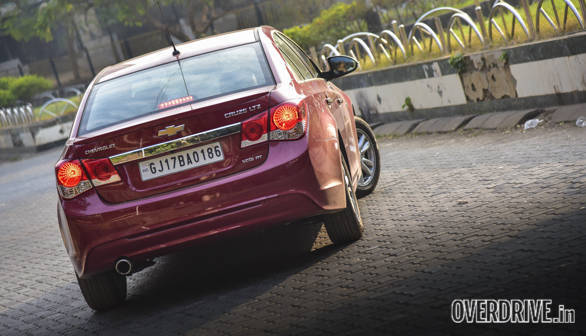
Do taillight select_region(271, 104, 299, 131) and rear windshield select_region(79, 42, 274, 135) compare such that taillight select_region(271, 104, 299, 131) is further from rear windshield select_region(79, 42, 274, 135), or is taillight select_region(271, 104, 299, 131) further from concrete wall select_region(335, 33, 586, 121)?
concrete wall select_region(335, 33, 586, 121)

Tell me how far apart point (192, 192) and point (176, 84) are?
931 mm

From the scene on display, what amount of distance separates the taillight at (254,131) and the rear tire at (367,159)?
9.19 ft

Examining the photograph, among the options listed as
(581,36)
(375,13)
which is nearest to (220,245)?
(581,36)

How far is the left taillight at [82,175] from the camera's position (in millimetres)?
5652

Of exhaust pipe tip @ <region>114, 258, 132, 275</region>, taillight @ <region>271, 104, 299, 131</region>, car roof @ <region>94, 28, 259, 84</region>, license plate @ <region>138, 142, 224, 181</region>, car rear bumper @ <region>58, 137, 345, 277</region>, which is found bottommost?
exhaust pipe tip @ <region>114, 258, 132, 275</region>

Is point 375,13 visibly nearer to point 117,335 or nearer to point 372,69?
point 372,69

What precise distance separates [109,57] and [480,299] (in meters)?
44.6

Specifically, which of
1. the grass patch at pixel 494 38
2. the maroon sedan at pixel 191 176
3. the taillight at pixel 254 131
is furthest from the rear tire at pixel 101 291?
the grass patch at pixel 494 38

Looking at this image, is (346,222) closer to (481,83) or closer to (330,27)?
(481,83)

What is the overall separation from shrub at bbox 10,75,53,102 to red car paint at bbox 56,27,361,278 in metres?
33.6

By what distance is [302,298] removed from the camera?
525 centimetres

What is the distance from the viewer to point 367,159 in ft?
28.0

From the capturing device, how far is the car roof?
6.55m

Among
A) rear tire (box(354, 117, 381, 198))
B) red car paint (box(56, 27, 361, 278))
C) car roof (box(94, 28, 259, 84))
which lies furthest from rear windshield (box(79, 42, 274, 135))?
rear tire (box(354, 117, 381, 198))
